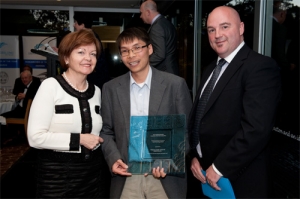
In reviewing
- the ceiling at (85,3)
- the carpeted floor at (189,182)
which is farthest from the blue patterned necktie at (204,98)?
the ceiling at (85,3)

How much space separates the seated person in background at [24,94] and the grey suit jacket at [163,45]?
3.59 meters

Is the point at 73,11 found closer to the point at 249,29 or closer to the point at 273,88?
the point at 249,29

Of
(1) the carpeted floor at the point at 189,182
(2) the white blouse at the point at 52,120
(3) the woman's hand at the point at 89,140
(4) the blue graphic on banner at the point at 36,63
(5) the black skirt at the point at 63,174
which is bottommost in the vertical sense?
(1) the carpeted floor at the point at 189,182

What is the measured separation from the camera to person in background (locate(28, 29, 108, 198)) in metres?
1.76

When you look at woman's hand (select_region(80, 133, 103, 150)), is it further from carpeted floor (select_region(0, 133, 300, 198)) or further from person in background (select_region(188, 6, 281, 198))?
carpeted floor (select_region(0, 133, 300, 198))

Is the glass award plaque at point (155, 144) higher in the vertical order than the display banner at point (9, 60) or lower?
lower

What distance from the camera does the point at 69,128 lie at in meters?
1.81

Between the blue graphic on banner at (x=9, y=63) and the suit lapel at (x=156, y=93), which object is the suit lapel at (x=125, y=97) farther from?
the blue graphic on banner at (x=9, y=63)

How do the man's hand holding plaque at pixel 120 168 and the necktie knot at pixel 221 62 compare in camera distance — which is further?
the necktie knot at pixel 221 62

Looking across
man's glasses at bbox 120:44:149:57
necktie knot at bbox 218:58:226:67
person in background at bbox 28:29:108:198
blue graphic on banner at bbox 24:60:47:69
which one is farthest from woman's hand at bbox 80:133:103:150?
blue graphic on banner at bbox 24:60:47:69

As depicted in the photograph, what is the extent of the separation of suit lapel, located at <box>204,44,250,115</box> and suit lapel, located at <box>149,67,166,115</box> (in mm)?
281

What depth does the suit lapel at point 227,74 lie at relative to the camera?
1.73m

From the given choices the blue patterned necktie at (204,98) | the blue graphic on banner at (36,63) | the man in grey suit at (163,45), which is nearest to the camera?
the blue patterned necktie at (204,98)

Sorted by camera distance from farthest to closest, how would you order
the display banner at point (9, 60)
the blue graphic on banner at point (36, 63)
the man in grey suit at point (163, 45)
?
the blue graphic on banner at point (36, 63) → the display banner at point (9, 60) → the man in grey suit at point (163, 45)
